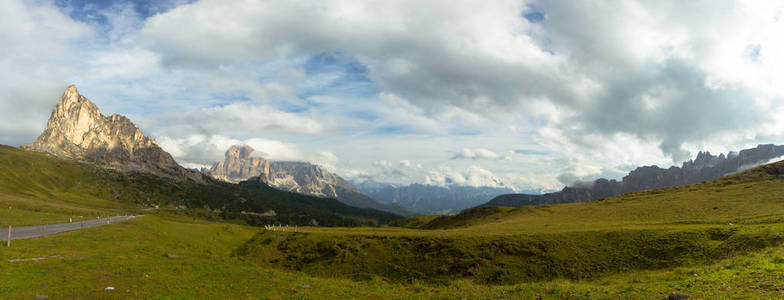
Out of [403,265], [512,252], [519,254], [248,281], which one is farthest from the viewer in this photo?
[403,265]

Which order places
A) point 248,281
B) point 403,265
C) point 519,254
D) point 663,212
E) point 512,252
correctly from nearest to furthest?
point 248,281
point 519,254
point 512,252
point 403,265
point 663,212

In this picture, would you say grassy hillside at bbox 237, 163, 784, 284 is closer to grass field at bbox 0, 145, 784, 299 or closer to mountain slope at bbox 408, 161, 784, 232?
grass field at bbox 0, 145, 784, 299

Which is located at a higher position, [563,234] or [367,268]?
[563,234]

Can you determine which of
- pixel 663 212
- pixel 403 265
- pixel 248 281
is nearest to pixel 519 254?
pixel 403 265

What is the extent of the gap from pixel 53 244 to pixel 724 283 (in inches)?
2911

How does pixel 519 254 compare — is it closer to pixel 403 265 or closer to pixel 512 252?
pixel 512 252

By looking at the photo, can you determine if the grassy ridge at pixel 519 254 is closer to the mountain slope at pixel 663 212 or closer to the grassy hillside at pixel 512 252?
the grassy hillside at pixel 512 252

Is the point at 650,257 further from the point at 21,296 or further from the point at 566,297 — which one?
the point at 21,296

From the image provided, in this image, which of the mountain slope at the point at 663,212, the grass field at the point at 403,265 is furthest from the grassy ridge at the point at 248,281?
the mountain slope at the point at 663,212

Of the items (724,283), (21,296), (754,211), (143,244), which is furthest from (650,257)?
(143,244)

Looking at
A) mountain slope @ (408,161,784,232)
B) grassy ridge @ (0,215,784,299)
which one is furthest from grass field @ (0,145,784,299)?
mountain slope @ (408,161,784,232)

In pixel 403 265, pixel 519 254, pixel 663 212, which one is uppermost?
pixel 663 212

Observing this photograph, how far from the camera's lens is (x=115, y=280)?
107 feet

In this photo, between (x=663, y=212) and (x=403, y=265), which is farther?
(x=663, y=212)
